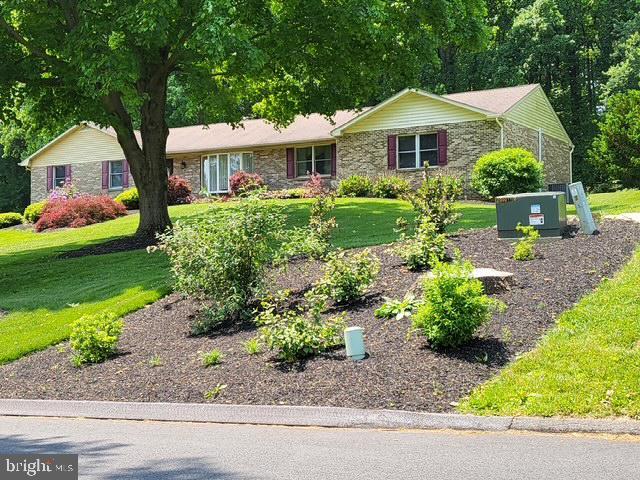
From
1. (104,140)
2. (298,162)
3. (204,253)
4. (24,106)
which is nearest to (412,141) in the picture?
(298,162)

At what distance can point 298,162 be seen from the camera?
1305 inches

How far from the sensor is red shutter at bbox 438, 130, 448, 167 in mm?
28516

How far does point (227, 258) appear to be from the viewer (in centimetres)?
1006

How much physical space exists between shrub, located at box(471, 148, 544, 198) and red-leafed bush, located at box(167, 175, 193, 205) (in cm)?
1382

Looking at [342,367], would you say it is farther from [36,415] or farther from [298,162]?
[298,162]

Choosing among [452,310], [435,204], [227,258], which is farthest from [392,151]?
[452,310]

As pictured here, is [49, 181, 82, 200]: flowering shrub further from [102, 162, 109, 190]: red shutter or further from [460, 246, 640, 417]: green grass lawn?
Answer: [460, 246, 640, 417]: green grass lawn

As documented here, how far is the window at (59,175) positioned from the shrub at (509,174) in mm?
23740

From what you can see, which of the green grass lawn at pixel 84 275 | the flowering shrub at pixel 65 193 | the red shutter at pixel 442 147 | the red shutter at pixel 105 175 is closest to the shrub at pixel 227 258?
the green grass lawn at pixel 84 275

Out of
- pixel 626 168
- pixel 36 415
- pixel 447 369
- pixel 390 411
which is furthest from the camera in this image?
pixel 626 168

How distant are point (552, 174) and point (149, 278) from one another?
23.5 meters

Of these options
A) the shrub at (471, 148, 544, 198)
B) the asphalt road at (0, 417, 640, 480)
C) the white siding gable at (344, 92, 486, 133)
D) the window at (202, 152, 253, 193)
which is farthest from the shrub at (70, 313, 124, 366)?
the window at (202, 152, 253, 193)

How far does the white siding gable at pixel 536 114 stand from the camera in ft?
96.0

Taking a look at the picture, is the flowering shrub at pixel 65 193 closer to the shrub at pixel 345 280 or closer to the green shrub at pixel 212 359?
the shrub at pixel 345 280
